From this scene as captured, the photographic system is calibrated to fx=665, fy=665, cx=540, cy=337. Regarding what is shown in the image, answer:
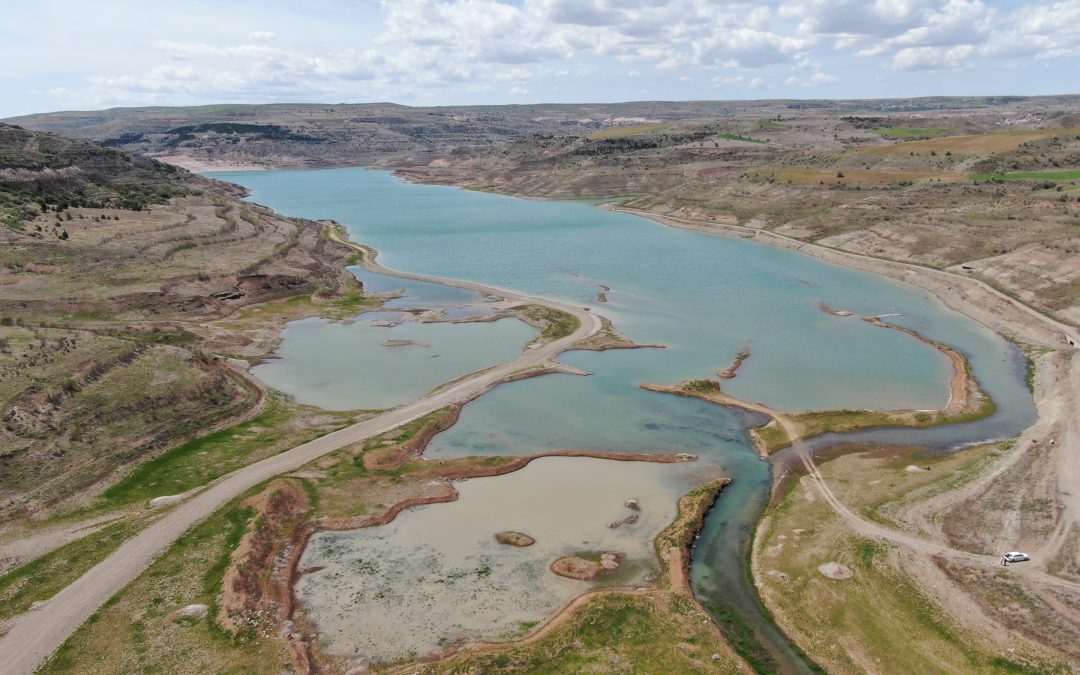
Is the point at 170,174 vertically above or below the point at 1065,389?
above

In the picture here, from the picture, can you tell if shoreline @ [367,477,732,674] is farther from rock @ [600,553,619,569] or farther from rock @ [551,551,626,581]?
rock @ [600,553,619,569]

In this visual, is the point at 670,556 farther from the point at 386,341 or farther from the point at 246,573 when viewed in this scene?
the point at 386,341

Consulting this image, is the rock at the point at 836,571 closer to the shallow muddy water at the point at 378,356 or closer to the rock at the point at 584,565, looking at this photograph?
the rock at the point at 584,565

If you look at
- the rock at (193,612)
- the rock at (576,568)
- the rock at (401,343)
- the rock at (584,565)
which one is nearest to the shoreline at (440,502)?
the rock at (576,568)

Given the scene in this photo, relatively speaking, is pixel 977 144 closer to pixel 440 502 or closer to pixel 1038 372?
pixel 1038 372

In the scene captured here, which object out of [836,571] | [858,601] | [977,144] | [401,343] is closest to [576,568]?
[836,571]

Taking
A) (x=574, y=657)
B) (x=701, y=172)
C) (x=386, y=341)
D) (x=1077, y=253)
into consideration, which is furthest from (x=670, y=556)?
(x=701, y=172)
